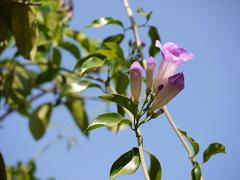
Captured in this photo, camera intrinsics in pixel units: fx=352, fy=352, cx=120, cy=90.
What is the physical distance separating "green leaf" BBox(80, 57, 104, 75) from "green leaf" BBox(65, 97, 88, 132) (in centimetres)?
75

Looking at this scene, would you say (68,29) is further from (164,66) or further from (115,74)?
(164,66)

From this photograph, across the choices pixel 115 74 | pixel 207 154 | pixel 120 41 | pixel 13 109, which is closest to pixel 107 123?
pixel 207 154

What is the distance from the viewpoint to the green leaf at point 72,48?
198 centimetres

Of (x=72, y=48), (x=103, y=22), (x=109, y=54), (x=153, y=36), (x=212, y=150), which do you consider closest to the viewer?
(x=212, y=150)

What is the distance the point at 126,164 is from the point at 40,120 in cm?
122

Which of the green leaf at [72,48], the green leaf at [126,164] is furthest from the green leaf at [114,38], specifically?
the green leaf at [126,164]

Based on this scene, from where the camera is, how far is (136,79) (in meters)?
1.00

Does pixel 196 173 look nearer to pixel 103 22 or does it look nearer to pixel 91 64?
pixel 91 64

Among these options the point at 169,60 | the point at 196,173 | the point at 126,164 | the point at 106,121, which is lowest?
the point at 196,173

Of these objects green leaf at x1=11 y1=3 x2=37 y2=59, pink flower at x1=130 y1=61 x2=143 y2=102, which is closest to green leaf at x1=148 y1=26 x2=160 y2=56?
green leaf at x1=11 y1=3 x2=37 y2=59

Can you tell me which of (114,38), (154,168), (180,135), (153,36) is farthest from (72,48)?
(154,168)

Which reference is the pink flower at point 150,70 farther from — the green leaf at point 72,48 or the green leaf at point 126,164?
the green leaf at point 72,48

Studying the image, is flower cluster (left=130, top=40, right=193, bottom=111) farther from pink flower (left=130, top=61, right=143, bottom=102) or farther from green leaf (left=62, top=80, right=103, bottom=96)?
green leaf (left=62, top=80, right=103, bottom=96)

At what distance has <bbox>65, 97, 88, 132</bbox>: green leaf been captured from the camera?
2089mm
